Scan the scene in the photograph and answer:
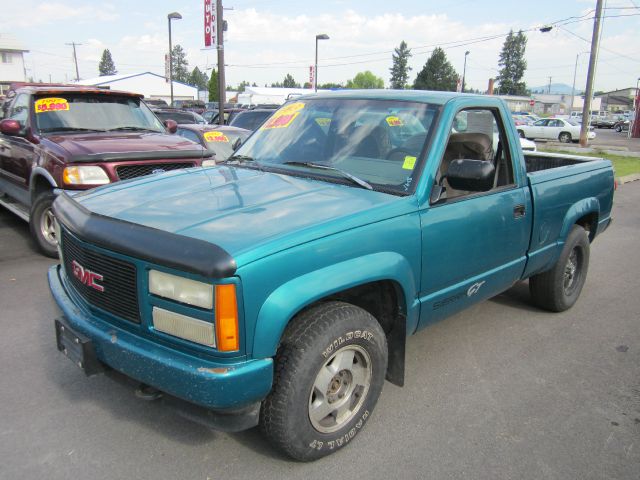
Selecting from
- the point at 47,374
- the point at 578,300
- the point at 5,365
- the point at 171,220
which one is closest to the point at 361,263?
the point at 171,220

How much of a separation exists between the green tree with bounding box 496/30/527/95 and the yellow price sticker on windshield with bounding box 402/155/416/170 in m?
110

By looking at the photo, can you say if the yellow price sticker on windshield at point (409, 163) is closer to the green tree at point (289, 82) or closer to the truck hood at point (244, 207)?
the truck hood at point (244, 207)

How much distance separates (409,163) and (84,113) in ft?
16.3

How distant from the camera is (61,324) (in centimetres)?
276

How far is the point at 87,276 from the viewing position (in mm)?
2648

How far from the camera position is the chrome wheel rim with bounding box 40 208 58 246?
19.5 ft

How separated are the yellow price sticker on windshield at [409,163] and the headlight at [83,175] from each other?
3556 millimetres

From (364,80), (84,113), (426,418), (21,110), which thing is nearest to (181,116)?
(21,110)

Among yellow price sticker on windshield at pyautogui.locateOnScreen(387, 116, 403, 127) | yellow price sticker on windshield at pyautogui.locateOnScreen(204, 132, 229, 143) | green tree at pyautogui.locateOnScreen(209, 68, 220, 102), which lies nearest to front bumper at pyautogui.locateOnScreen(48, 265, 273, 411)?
yellow price sticker on windshield at pyautogui.locateOnScreen(387, 116, 403, 127)

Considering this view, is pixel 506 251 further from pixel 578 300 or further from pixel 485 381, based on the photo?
pixel 578 300

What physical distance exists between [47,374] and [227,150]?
20.0ft

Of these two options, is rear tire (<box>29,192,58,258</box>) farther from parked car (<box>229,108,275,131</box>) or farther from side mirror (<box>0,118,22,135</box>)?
parked car (<box>229,108,275,131</box>)

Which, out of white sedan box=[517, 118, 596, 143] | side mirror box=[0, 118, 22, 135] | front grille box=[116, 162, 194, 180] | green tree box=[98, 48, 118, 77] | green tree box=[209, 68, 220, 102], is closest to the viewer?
front grille box=[116, 162, 194, 180]

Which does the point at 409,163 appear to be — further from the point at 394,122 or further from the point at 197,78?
the point at 197,78
